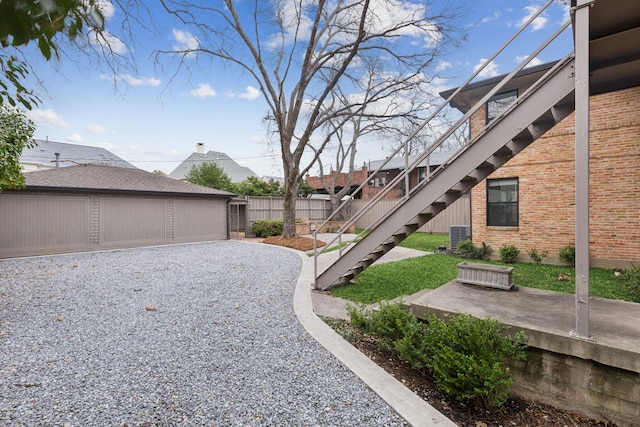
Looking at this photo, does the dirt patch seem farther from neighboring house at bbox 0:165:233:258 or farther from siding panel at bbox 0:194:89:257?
siding panel at bbox 0:194:89:257

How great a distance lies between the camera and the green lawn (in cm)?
551

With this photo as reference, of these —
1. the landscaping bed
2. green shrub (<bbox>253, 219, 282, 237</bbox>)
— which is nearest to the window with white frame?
the landscaping bed

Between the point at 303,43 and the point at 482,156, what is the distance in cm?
1122

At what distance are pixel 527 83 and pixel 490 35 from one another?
170 cm

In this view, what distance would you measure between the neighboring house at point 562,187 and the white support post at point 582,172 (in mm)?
5913

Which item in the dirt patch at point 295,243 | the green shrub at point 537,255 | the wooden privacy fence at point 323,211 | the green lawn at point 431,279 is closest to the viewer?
the green lawn at point 431,279

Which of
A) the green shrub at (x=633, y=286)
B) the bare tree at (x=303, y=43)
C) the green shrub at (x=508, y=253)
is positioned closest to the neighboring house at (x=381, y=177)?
the bare tree at (x=303, y=43)

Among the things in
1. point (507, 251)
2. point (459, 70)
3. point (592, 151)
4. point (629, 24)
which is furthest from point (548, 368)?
point (459, 70)

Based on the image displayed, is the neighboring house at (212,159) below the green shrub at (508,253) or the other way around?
the other way around

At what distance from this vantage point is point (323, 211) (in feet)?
71.5

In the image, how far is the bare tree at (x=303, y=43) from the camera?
9.64 meters

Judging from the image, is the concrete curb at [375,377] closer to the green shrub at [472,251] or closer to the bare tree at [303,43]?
the green shrub at [472,251]

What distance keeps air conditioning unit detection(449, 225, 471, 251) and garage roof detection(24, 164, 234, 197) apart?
10.7m

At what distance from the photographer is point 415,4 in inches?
370
